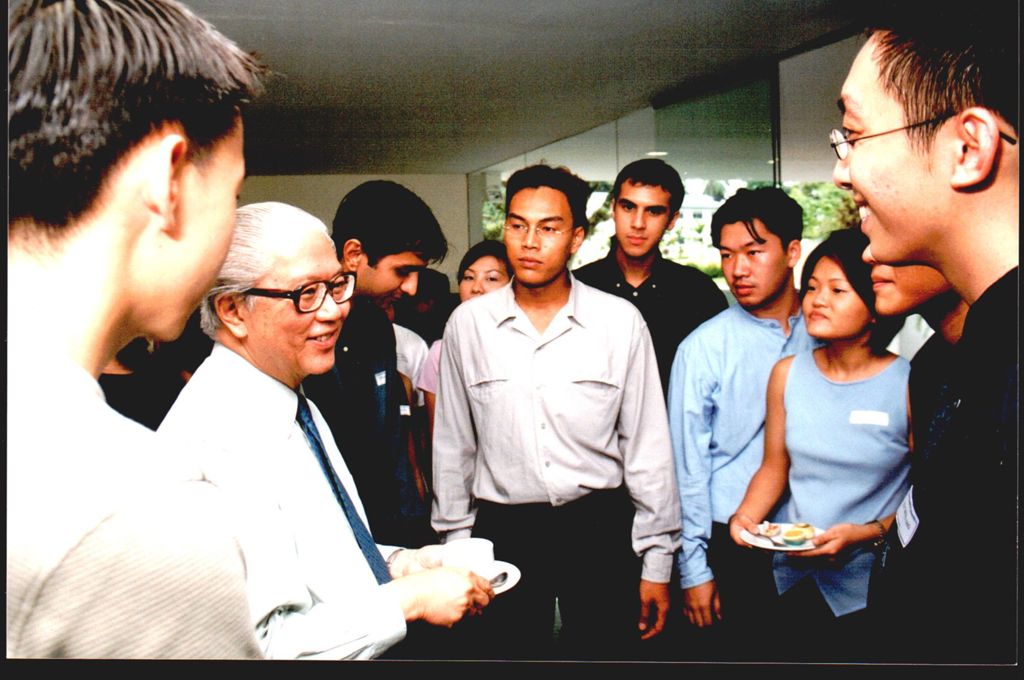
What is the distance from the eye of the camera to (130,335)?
2.70ft

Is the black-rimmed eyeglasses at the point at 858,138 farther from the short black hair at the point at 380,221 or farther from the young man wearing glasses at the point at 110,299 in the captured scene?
the short black hair at the point at 380,221

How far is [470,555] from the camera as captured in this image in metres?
1.38

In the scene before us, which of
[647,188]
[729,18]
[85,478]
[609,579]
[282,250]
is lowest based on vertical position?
[609,579]

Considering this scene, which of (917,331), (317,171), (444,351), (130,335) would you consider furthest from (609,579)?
(917,331)

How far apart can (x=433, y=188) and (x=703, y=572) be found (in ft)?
11.9

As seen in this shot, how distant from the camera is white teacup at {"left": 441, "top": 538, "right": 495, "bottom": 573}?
4.45 feet

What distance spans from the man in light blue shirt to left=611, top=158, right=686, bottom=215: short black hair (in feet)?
1.59

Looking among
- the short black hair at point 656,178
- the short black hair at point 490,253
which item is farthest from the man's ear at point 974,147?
the short black hair at point 490,253

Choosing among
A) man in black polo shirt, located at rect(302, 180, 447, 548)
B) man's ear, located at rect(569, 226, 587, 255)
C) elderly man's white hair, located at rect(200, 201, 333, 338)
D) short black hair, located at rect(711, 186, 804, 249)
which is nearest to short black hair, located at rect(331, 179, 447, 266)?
man in black polo shirt, located at rect(302, 180, 447, 548)

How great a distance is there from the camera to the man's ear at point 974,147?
957mm

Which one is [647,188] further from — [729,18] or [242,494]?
[242,494]

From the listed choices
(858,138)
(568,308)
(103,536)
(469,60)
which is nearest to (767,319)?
(568,308)

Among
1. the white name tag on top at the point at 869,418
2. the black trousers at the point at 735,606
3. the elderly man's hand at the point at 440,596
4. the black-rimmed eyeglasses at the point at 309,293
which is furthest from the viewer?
the black trousers at the point at 735,606

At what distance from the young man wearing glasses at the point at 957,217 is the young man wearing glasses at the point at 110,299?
2.74 feet
